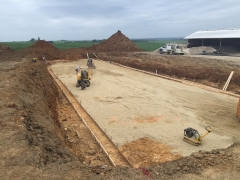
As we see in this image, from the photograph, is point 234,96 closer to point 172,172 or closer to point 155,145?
point 155,145

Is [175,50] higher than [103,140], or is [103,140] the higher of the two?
[175,50]

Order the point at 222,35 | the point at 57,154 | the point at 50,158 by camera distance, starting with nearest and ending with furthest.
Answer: the point at 50,158, the point at 57,154, the point at 222,35

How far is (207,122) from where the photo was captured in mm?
9523

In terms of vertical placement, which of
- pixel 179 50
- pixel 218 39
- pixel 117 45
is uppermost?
pixel 218 39

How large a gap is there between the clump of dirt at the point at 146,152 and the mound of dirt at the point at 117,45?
3446cm

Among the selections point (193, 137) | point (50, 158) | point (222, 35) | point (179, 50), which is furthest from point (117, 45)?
point (50, 158)

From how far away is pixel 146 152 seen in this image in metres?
7.30

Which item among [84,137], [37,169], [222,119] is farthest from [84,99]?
[37,169]

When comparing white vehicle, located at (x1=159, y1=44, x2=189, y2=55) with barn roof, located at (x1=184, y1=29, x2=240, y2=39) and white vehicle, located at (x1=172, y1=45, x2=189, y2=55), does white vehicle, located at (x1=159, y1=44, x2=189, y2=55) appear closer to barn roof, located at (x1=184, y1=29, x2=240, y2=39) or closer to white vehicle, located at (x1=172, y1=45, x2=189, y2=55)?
white vehicle, located at (x1=172, y1=45, x2=189, y2=55)

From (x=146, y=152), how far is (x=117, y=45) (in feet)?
123

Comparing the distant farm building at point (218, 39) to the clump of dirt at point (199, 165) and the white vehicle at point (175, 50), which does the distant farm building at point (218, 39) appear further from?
the clump of dirt at point (199, 165)

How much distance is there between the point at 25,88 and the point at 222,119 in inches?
353

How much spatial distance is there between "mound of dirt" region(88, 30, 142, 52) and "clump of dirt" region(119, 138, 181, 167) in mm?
34461

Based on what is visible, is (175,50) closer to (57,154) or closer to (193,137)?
(193,137)
